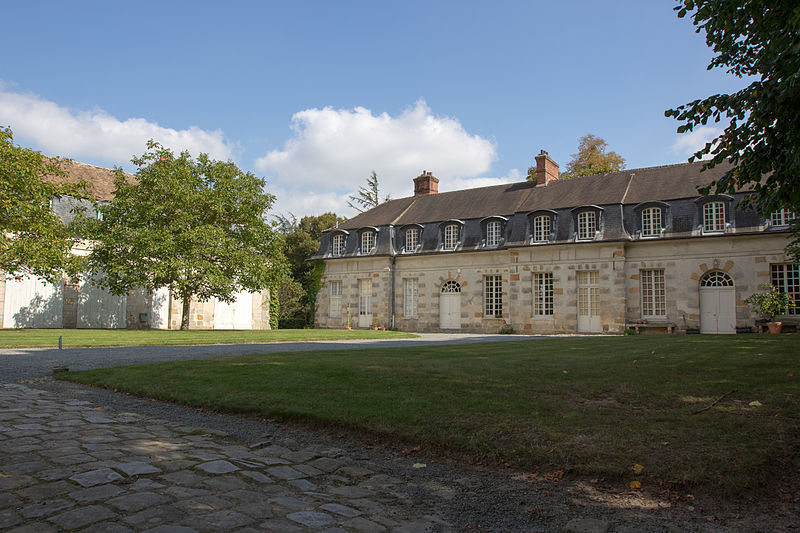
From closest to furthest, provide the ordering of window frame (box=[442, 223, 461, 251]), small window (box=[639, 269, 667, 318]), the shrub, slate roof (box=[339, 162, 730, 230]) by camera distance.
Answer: small window (box=[639, 269, 667, 318]), slate roof (box=[339, 162, 730, 230]), window frame (box=[442, 223, 461, 251]), the shrub

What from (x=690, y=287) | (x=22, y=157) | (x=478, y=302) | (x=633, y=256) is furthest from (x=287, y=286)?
(x=690, y=287)

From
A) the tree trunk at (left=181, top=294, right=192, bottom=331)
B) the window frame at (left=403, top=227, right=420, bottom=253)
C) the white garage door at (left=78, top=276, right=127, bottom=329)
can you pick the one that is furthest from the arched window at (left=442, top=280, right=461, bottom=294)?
the white garage door at (left=78, top=276, right=127, bottom=329)

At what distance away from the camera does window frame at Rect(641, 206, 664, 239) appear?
953 inches

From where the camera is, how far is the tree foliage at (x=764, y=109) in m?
5.63

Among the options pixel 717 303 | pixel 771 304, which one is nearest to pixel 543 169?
pixel 717 303

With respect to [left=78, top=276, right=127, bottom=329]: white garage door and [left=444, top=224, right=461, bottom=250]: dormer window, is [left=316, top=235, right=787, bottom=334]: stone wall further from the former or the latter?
[left=78, top=276, right=127, bottom=329]: white garage door

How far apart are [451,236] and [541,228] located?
4.96 meters

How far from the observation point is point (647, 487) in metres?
3.95

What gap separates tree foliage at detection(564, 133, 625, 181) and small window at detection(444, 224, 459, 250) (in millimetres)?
10741

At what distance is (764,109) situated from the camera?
18.6 feet

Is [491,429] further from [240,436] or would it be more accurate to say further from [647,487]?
[240,436]

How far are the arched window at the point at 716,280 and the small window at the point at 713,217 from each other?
1.78 m

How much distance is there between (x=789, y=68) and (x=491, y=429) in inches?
177

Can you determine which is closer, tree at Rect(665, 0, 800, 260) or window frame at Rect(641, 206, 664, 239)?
tree at Rect(665, 0, 800, 260)
